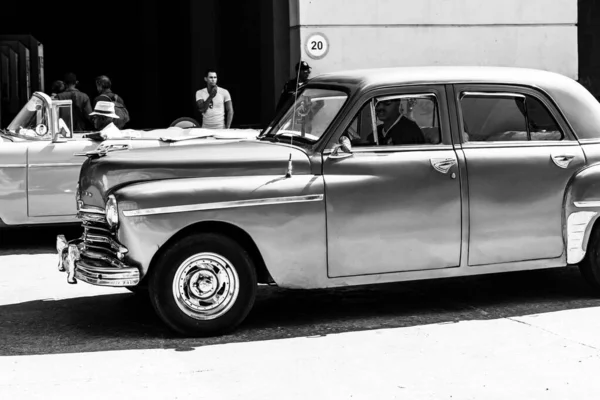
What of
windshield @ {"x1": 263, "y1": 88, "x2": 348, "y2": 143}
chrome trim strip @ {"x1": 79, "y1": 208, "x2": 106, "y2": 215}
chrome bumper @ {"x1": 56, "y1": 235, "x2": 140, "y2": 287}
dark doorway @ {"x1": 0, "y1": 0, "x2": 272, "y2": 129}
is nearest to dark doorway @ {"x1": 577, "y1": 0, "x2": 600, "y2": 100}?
dark doorway @ {"x1": 0, "y1": 0, "x2": 272, "y2": 129}

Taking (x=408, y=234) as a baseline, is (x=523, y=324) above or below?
below

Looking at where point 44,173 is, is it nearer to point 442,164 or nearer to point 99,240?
point 99,240

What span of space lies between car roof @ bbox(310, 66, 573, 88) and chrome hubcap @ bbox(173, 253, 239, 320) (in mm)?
1554

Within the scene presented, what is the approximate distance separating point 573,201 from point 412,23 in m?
9.89

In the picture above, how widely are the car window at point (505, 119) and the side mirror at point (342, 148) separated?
869mm

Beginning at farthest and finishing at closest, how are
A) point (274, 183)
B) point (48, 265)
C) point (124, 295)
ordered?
point (48, 265) < point (124, 295) < point (274, 183)

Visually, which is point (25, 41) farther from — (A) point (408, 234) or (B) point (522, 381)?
(B) point (522, 381)

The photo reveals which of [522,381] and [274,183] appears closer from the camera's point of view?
[522,381]

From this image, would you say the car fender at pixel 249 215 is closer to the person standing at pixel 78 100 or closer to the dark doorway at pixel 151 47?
the person standing at pixel 78 100

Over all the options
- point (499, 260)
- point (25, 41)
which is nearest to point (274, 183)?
point (499, 260)

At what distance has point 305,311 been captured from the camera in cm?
723

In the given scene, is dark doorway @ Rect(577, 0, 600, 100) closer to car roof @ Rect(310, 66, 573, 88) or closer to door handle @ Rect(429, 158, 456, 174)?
car roof @ Rect(310, 66, 573, 88)

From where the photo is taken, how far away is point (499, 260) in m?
7.00

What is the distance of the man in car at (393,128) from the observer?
6.81 m
